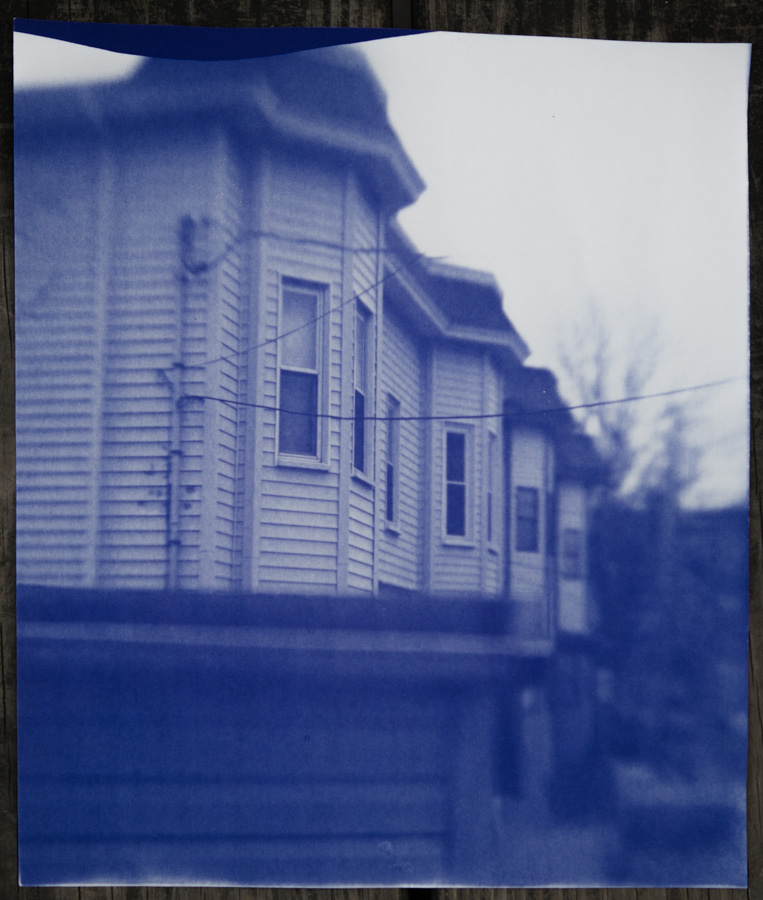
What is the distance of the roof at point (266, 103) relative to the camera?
7.03 feet

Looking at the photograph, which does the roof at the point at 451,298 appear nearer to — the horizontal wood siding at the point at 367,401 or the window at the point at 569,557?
the horizontal wood siding at the point at 367,401

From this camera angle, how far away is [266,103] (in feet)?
7.04

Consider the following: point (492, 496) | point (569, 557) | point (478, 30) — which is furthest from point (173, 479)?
point (478, 30)

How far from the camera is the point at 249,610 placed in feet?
6.86

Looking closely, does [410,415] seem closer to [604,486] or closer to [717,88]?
[604,486]

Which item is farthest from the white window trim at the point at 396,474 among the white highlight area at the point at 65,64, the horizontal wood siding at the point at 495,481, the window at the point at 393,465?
the white highlight area at the point at 65,64

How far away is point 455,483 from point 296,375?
A: 0.50 m

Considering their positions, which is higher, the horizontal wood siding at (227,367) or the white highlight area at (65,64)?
the white highlight area at (65,64)

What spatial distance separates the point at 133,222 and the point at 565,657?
1.61m

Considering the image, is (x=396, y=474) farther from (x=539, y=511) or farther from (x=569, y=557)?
(x=569, y=557)

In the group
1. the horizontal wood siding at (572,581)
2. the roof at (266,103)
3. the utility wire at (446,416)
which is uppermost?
the roof at (266,103)

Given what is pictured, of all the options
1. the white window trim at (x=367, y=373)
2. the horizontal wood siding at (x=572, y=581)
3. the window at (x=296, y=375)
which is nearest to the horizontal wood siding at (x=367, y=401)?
the white window trim at (x=367, y=373)

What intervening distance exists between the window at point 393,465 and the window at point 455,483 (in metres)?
0.13

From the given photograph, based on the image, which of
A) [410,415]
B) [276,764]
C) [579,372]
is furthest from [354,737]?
[579,372]
